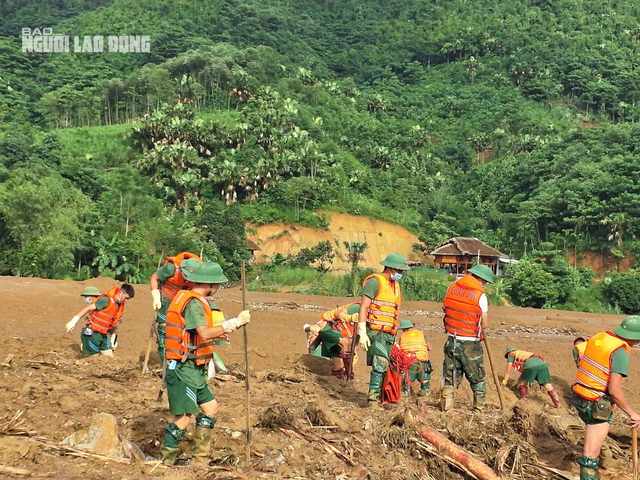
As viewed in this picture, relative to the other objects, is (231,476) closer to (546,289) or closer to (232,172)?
(546,289)

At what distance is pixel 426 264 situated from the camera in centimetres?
4866

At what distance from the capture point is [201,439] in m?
4.40

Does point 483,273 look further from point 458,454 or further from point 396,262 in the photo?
point 458,454

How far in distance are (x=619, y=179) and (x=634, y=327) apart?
156 ft

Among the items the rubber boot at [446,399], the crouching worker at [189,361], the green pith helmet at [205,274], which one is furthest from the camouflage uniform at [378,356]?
the green pith helmet at [205,274]

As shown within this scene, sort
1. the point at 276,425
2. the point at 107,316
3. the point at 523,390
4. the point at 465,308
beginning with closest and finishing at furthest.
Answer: the point at 276,425 → the point at 465,308 → the point at 107,316 → the point at 523,390

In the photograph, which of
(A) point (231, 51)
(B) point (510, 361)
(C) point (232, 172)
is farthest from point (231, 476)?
(A) point (231, 51)

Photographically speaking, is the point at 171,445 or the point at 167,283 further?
the point at 167,283

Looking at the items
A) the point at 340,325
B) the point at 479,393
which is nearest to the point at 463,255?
the point at 340,325

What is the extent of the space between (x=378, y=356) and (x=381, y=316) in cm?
43

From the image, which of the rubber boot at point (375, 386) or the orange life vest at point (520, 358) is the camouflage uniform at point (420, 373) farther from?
the orange life vest at point (520, 358)

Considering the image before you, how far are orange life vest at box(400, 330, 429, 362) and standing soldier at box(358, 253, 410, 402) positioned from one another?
5.62 feet

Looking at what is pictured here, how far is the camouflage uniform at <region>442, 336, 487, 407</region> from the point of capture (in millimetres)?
6508

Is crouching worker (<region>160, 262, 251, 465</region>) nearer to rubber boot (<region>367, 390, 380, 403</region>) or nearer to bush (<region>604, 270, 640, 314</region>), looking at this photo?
rubber boot (<region>367, 390, 380, 403</region>)
